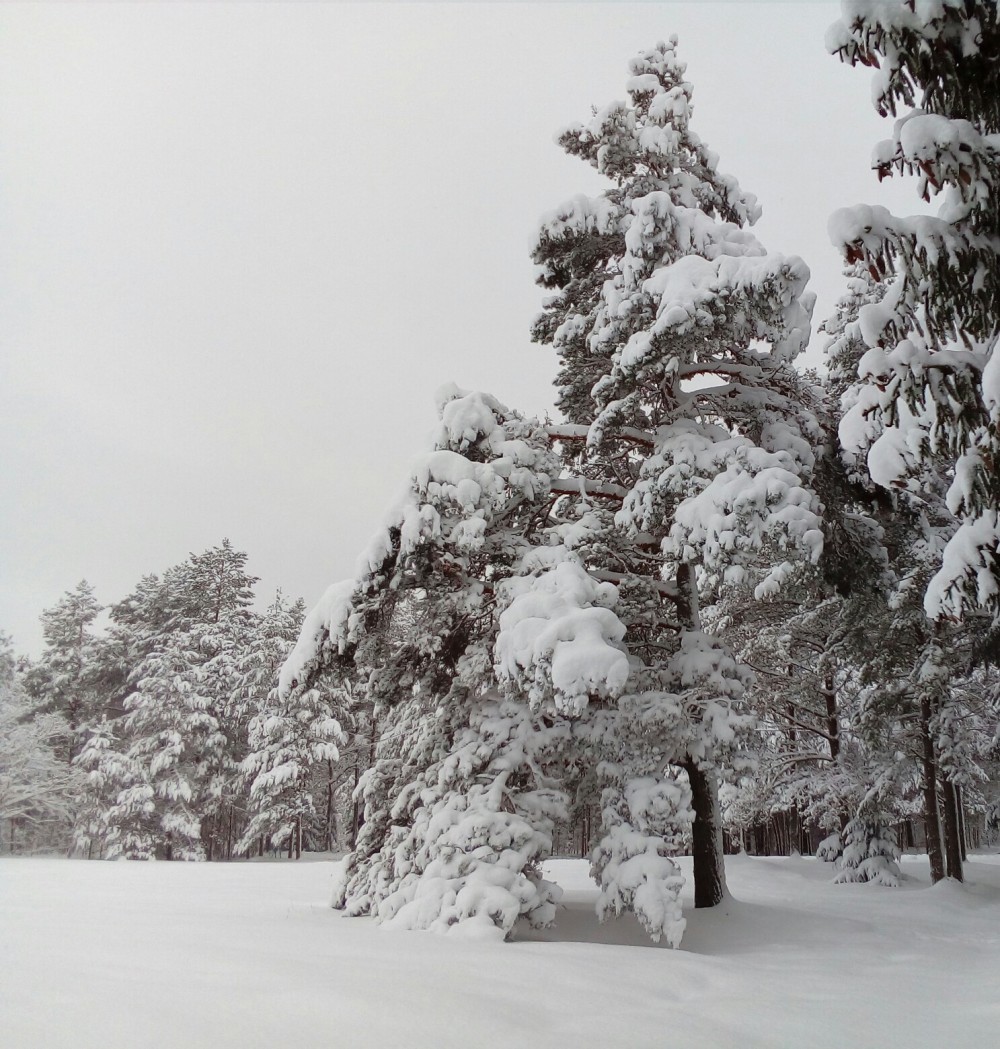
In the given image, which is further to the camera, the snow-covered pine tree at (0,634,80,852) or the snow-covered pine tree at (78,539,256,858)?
the snow-covered pine tree at (78,539,256,858)

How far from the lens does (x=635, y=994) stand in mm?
4941

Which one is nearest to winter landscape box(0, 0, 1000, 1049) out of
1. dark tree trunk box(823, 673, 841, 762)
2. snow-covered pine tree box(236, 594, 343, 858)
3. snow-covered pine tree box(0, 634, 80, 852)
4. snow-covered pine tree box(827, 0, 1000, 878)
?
snow-covered pine tree box(827, 0, 1000, 878)

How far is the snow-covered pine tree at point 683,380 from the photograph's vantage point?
875 cm

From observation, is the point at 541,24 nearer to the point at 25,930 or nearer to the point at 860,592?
the point at 860,592

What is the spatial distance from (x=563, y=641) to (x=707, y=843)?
479cm

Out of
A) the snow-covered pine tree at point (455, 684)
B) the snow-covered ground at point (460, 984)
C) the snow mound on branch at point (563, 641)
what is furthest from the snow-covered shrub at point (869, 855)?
the snow mound on branch at point (563, 641)

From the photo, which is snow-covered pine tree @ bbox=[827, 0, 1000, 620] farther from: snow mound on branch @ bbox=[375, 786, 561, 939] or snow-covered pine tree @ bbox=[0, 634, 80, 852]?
snow-covered pine tree @ bbox=[0, 634, 80, 852]

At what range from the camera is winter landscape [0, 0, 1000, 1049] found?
4699mm

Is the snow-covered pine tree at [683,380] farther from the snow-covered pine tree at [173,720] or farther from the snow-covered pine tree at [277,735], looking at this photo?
the snow-covered pine tree at [173,720]

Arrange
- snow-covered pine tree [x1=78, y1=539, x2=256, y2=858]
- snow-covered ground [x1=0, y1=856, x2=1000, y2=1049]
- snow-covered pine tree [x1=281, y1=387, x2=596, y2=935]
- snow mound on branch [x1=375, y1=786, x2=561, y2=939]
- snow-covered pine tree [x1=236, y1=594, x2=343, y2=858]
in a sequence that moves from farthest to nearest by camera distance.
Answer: snow-covered pine tree [x1=236, y1=594, x2=343, y2=858], snow-covered pine tree [x1=78, y1=539, x2=256, y2=858], snow-covered pine tree [x1=281, y1=387, x2=596, y2=935], snow mound on branch [x1=375, y1=786, x2=561, y2=939], snow-covered ground [x1=0, y1=856, x2=1000, y2=1049]

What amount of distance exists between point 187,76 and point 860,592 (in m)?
10.3

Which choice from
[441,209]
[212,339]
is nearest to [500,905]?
[441,209]

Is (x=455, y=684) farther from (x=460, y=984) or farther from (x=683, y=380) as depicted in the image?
(x=683, y=380)

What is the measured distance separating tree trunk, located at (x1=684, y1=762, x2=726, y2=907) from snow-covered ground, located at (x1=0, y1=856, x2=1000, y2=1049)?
27.4 inches
